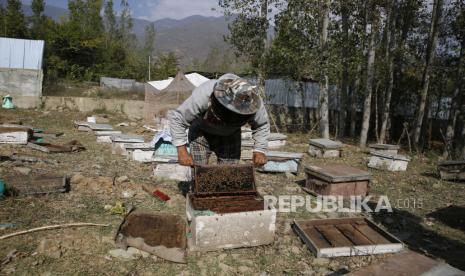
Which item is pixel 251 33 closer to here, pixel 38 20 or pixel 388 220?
pixel 388 220

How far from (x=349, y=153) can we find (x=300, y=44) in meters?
4.93

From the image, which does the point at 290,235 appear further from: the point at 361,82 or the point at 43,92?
the point at 43,92

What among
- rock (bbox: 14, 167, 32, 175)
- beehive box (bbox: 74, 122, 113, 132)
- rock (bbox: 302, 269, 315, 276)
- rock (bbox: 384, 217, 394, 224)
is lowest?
rock (bbox: 302, 269, 315, 276)

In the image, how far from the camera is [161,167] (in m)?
6.56

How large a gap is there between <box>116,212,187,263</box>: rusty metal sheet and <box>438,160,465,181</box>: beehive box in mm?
6880

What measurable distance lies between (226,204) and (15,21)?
35.8 metres

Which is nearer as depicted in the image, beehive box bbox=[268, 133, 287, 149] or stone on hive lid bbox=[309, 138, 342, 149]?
stone on hive lid bbox=[309, 138, 342, 149]

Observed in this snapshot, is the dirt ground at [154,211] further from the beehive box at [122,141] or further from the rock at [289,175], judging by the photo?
the beehive box at [122,141]

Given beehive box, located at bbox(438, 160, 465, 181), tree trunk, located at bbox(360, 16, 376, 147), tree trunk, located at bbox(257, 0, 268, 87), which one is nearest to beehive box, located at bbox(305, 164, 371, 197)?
beehive box, located at bbox(438, 160, 465, 181)

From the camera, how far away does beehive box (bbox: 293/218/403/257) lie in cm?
383

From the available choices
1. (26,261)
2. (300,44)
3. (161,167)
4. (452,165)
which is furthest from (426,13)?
(26,261)

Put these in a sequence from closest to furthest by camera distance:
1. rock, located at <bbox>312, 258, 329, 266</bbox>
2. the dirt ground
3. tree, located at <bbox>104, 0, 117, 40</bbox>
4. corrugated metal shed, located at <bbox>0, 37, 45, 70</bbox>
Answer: the dirt ground < rock, located at <bbox>312, 258, 329, 266</bbox> < corrugated metal shed, located at <bbox>0, 37, 45, 70</bbox> < tree, located at <bbox>104, 0, 117, 40</bbox>

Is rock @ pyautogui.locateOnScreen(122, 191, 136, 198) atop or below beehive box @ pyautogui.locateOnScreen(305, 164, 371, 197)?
below

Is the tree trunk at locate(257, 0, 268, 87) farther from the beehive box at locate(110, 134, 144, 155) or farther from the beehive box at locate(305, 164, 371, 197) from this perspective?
the beehive box at locate(305, 164, 371, 197)
